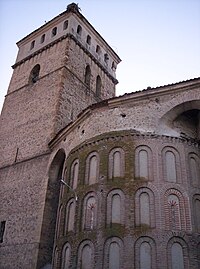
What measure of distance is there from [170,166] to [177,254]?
3.37 metres

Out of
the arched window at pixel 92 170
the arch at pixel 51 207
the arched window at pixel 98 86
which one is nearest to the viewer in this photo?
the arched window at pixel 92 170

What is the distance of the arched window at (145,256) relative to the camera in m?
11.3

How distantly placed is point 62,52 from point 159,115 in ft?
39.3

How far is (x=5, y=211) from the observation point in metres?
18.6

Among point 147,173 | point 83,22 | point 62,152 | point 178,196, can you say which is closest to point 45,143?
point 62,152

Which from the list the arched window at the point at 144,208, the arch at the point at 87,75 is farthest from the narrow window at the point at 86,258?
the arch at the point at 87,75

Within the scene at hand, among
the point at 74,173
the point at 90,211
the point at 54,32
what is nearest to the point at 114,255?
the point at 90,211

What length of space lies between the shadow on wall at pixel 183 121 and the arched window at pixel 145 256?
467cm

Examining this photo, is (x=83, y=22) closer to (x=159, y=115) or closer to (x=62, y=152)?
(x=62, y=152)

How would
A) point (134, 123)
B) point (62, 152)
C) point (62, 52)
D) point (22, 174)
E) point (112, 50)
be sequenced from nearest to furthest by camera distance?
point (134, 123), point (62, 152), point (22, 174), point (62, 52), point (112, 50)

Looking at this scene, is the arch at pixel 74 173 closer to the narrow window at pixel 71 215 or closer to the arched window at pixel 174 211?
the narrow window at pixel 71 215

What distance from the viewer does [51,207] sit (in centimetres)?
1688

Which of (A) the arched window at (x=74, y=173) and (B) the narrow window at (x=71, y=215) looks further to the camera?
(A) the arched window at (x=74, y=173)


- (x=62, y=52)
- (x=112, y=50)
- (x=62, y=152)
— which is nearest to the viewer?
(x=62, y=152)
